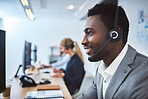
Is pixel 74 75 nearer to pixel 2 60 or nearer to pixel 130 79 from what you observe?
pixel 2 60

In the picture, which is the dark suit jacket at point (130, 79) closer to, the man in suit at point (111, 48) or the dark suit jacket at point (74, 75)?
the man in suit at point (111, 48)

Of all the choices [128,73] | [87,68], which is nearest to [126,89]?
[128,73]

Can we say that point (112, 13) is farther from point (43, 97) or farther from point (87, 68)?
point (87, 68)

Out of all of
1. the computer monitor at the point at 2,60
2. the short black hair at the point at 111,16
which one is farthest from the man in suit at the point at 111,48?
the computer monitor at the point at 2,60

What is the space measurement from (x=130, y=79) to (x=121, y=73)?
7 cm

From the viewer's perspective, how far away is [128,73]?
823mm

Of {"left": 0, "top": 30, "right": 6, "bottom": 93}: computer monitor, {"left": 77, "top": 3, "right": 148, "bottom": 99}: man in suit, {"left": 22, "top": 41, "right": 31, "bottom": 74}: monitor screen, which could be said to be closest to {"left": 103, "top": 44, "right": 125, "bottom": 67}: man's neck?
{"left": 77, "top": 3, "right": 148, "bottom": 99}: man in suit

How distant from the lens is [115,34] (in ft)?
2.88

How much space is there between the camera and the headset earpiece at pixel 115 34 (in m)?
0.88

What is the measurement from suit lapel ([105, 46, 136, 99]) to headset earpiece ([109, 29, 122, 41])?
0.12 metres

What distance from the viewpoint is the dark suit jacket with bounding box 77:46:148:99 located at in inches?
28.8

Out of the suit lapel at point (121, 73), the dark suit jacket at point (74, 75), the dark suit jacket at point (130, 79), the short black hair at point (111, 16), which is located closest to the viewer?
the dark suit jacket at point (130, 79)

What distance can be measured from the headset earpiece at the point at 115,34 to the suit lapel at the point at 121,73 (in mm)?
116

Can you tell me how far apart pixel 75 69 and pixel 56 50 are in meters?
4.14
